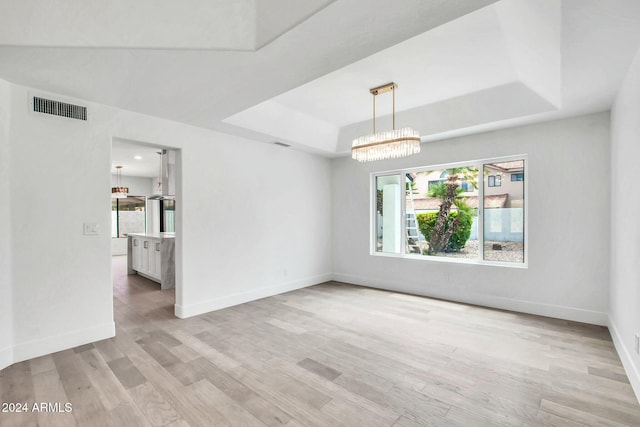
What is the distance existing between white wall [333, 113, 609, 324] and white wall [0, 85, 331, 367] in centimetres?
246

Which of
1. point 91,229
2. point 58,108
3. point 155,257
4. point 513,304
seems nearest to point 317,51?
point 58,108

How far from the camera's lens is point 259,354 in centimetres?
283

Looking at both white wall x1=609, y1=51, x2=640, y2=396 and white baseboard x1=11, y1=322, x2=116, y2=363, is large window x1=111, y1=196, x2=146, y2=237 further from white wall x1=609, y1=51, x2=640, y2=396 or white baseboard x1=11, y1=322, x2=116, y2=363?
white wall x1=609, y1=51, x2=640, y2=396

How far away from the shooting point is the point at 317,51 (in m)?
2.17

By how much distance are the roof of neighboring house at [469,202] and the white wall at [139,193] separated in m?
8.90

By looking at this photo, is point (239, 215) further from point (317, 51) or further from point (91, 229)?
point (317, 51)

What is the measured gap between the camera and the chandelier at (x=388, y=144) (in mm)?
3277

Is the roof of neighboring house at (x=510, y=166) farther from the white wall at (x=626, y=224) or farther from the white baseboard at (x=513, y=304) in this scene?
the white baseboard at (x=513, y=304)

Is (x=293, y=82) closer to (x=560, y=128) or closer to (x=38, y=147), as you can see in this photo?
(x=38, y=147)

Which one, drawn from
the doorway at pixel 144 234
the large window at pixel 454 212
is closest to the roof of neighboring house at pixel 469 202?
the large window at pixel 454 212

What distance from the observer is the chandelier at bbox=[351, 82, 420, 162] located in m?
3.28

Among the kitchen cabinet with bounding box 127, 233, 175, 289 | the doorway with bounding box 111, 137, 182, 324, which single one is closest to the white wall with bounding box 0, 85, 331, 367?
the doorway with bounding box 111, 137, 182, 324

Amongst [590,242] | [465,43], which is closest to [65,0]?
[465,43]

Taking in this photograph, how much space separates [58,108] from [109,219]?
116 centimetres
